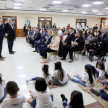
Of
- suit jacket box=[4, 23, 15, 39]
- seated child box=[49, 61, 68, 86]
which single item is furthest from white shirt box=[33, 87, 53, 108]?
suit jacket box=[4, 23, 15, 39]

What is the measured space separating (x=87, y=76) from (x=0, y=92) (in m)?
1.75

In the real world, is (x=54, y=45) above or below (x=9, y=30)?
below

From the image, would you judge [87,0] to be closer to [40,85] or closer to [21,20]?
[40,85]

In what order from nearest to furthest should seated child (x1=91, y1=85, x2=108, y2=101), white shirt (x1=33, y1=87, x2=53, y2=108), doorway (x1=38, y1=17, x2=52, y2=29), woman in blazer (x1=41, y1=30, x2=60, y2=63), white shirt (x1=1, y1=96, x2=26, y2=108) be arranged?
white shirt (x1=1, y1=96, x2=26, y2=108) → white shirt (x1=33, y1=87, x2=53, y2=108) → seated child (x1=91, y1=85, x2=108, y2=101) → woman in blazer (x1=41, y1=30, x2=60, y2=63) → doorway (x1=38, y1=17, x2=52, y2=29)

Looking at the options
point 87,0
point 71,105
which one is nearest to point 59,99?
point 71,105

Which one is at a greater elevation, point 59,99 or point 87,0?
point 87,0

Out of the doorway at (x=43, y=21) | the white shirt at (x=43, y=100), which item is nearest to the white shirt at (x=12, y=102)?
the white shirt at (x=43, y=100)

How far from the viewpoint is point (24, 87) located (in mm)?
2750

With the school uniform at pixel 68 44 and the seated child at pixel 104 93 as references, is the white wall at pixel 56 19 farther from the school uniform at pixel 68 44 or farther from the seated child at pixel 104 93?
the seated child at pixel 104 93

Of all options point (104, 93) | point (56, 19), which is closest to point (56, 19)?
point (56, 19)

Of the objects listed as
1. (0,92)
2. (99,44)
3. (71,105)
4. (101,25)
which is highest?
(101,25)

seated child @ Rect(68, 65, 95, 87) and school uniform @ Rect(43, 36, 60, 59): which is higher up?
school uniform @ Rect(43, 36, 60, 59)

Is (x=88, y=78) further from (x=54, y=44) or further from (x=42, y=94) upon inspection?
(x=54, y=44)

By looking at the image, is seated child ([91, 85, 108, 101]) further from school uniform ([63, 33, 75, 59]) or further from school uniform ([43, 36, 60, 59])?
school uniform ([63, 33, 75, 59])
